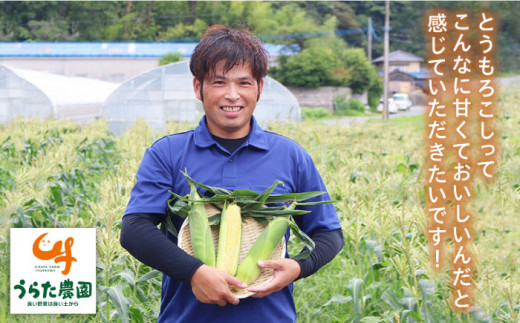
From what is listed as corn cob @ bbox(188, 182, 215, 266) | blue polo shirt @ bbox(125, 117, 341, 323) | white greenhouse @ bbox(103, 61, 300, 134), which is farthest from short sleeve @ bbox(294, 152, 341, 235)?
white greenhouse @ bbox(103, 61, 300, 134)

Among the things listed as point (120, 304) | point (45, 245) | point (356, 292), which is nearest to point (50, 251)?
point (45, 245)

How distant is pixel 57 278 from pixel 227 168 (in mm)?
1992

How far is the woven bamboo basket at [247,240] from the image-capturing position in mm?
1942

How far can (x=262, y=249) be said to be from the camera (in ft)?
6.35

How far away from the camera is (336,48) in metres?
49.1

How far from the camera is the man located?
2.00 metres

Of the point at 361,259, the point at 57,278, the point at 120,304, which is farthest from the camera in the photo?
the point at 361,259

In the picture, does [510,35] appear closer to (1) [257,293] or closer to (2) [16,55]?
(1) [257,293]

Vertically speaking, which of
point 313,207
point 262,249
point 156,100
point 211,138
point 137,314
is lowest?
point 137,314

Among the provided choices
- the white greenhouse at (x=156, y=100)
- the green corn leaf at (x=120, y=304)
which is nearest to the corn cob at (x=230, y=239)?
the green corn leaf at (x=120, y=304)

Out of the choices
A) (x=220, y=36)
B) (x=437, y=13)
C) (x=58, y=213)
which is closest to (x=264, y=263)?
(x=220, y=36)

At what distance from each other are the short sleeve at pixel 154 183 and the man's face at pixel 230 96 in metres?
0.21

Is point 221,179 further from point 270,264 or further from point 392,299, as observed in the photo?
point 392,299

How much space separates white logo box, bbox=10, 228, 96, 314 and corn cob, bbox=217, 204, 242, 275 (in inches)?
70.6
